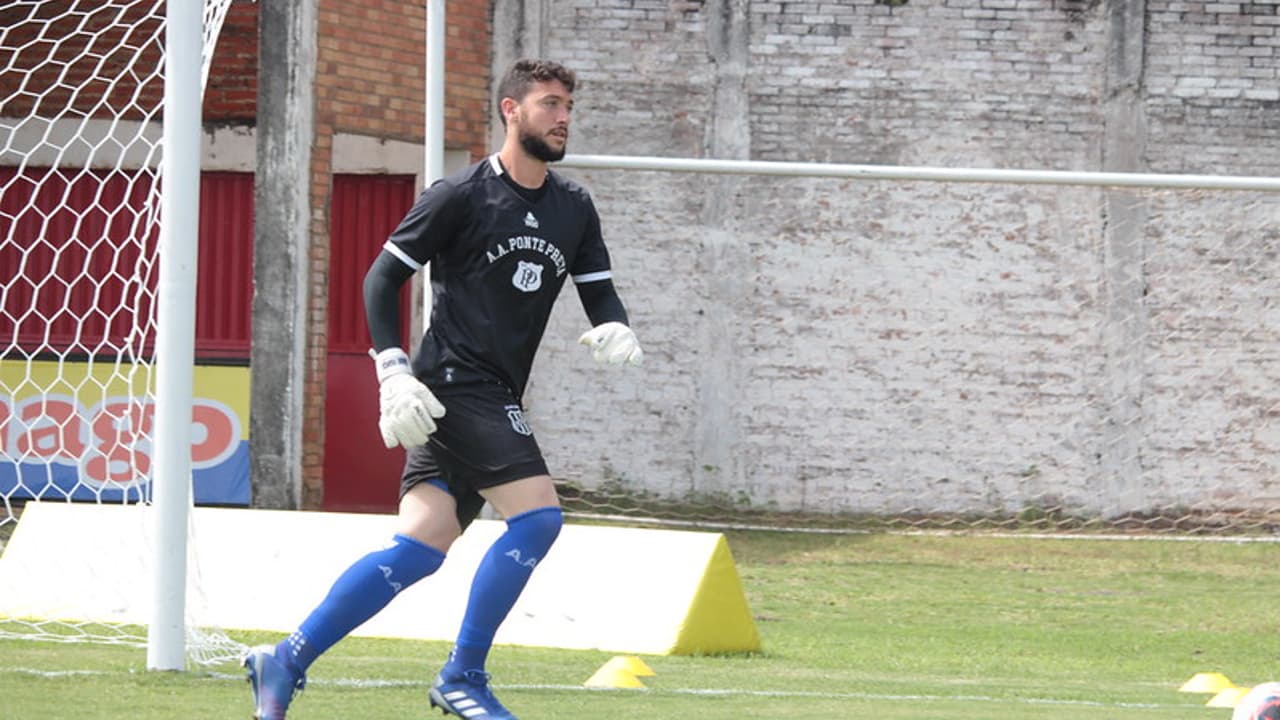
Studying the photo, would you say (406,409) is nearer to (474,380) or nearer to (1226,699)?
(474,380)

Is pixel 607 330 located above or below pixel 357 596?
above

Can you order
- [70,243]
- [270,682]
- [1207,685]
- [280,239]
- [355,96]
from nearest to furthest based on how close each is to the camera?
[270,682] → [1207,685] → [280,239] → [70,243] → [355,96]

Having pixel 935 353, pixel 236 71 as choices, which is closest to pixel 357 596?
pixel 236 71

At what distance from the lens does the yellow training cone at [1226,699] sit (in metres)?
6.75

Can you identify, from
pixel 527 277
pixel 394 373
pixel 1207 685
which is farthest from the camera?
pixel 1207 685

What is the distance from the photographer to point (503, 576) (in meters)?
5.32

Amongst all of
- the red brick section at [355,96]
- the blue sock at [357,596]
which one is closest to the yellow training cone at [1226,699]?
the blue sock at [357,596]

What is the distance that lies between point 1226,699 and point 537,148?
324cm

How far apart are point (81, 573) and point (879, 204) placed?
9.89m

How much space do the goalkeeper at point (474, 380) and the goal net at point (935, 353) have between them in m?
11.4

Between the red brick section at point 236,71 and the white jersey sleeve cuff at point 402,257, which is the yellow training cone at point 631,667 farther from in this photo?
the red brick section at point 236,71

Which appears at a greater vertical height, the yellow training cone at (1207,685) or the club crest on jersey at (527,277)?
the club crest on jersey at (527,277)

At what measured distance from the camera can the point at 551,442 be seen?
1691 cm

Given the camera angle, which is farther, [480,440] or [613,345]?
[613,345]
